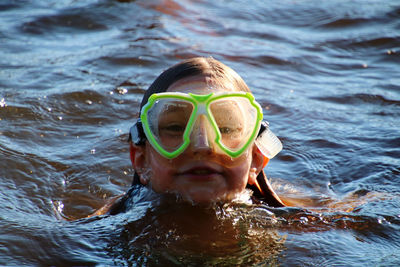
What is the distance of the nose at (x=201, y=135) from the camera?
3.46 metres

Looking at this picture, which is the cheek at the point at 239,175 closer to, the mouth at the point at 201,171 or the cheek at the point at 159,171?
the mouth at the point at 201,171

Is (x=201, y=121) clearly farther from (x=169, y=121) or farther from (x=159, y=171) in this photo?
(x=159, y=171)

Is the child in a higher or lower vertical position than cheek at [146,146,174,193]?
Result: higher

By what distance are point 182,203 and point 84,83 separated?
3.59 m

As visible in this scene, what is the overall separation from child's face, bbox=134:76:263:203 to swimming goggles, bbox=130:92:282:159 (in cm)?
4

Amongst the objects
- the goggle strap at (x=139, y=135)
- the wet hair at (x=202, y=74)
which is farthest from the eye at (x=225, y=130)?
the goggle strap at (x=139, y=135)

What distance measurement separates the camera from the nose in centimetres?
346

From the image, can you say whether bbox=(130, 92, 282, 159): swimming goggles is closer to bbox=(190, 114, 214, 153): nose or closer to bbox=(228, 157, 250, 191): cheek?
bbox=(190, 114, 214, 153): nose

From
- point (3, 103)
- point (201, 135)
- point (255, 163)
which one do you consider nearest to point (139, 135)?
point (201, 135)

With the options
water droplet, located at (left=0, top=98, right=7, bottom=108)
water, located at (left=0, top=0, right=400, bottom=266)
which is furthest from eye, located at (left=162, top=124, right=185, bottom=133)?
water droplet, located at (left=0, top=98, right=7, bottom=108)

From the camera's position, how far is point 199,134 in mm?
3465

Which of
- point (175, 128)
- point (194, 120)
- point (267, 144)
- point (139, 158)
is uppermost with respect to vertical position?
point (194, 120)

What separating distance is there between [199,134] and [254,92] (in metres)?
3.66

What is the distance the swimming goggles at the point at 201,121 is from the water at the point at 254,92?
20.2 inches
